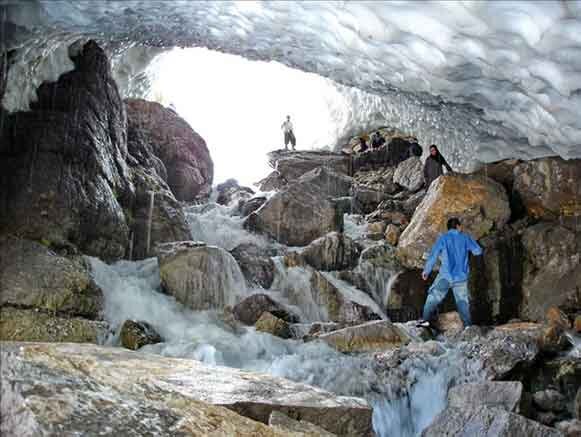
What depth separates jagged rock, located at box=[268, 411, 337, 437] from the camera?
9.82 feet

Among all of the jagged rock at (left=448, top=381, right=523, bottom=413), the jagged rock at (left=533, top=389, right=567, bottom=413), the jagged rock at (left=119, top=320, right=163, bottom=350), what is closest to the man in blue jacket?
the jagged rock at (left=533, top=389, right=567, bottom=413)

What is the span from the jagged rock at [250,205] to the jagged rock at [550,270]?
24.4 ft

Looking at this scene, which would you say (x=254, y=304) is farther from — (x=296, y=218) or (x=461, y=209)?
(x=296, y=218)

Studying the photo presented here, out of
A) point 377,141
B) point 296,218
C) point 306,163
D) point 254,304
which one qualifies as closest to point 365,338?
point 254,304

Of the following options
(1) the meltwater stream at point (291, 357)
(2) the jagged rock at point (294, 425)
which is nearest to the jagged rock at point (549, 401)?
(1) the meltwater stream at point (291, 357)

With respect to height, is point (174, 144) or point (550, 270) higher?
point (174, 144)

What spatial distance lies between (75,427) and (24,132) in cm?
675

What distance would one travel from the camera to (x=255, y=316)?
27.7 feet

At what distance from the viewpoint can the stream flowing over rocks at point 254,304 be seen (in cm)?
311

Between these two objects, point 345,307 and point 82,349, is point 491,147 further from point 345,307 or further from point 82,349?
point 82,349

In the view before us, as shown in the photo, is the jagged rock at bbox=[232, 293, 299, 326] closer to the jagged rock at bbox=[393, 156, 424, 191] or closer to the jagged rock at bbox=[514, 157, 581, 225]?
the jagged rock at bbox=[514, 157, 581, 225]

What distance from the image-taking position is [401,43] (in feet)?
16.8

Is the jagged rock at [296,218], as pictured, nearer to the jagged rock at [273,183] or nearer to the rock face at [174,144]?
the rock face at [174,144]

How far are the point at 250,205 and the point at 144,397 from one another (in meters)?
12.5
